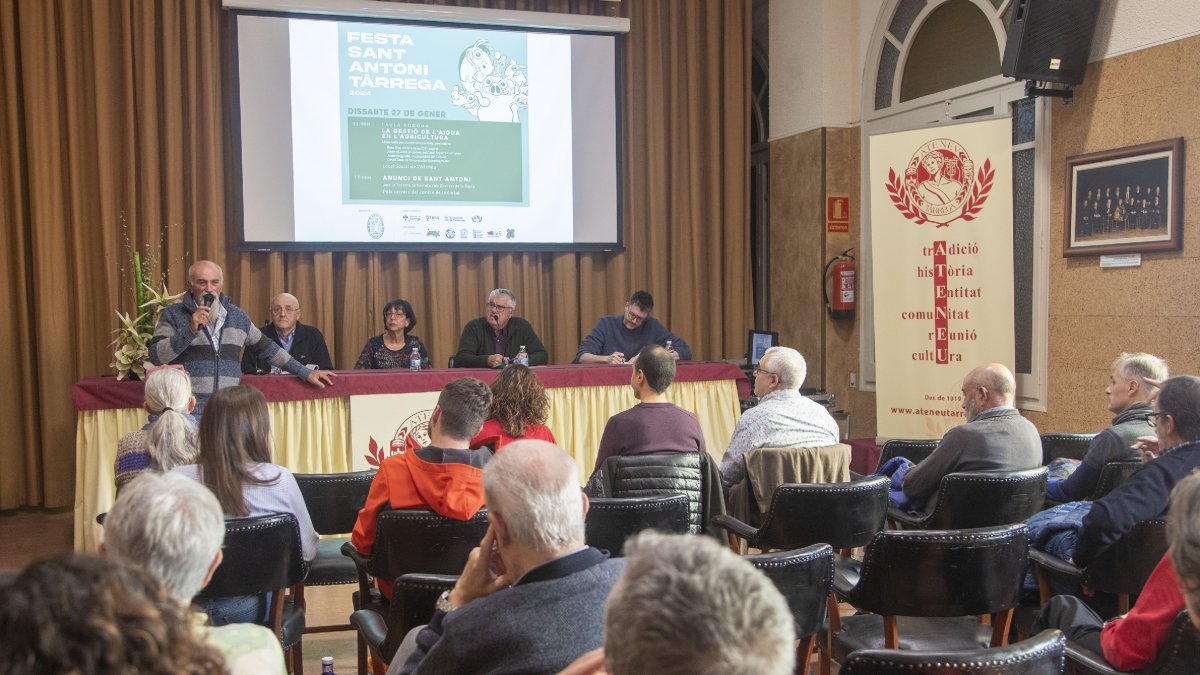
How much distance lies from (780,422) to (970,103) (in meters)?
3.57

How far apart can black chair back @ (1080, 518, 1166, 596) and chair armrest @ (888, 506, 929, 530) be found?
2.73 feet

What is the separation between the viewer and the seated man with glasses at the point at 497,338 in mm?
6104

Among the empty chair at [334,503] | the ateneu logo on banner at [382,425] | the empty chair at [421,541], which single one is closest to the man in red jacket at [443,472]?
the empty chair at [421,541]

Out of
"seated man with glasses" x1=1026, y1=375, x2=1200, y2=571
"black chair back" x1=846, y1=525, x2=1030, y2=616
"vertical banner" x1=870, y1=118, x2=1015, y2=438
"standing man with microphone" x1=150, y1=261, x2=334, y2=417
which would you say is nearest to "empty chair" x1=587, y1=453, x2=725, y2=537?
"black chair back" x1=846, y1=525, x2=1030, y2=616

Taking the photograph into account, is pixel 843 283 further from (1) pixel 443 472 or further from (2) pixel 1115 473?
(1) pixel 443 472

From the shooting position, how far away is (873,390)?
719 centimetres

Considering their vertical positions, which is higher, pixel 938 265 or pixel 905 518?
pixel 938 265

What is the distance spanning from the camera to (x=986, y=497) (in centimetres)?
318

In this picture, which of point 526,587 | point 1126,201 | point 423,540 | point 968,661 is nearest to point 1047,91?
point 1126,201

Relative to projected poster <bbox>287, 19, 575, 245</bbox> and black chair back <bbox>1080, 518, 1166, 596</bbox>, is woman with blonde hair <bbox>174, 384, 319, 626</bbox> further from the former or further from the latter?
projected poster <bbox>287, 19, 575, 245</bbox>

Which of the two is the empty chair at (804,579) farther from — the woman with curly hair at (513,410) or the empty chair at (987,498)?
the woman with curly hair at (513,410)

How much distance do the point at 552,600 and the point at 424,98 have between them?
5.97 m

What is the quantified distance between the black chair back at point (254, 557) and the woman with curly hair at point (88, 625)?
1641 millimetres

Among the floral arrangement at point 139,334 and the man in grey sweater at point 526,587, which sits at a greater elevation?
the floral arrangement at point 139,334
